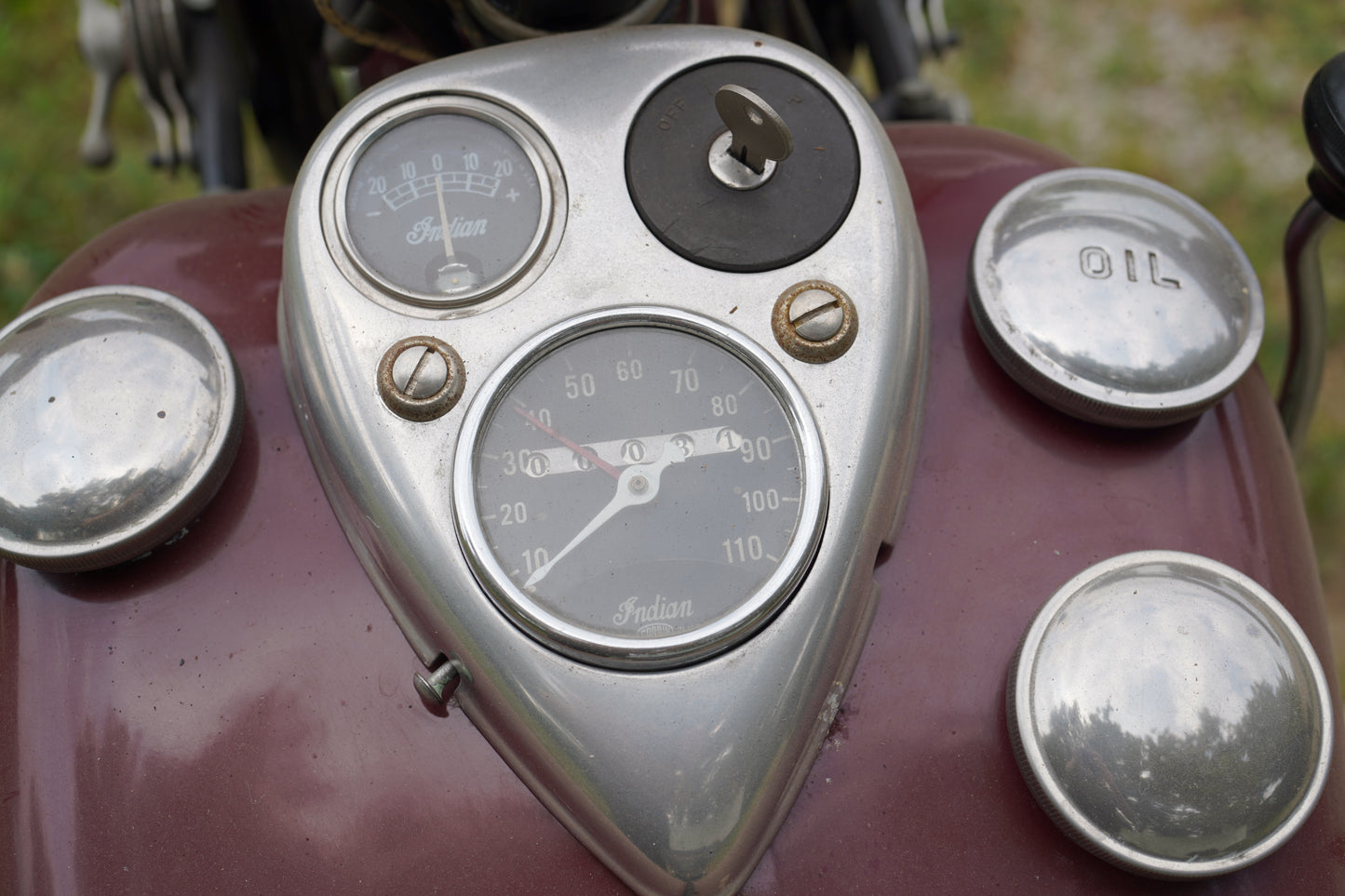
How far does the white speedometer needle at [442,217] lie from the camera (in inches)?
32.6

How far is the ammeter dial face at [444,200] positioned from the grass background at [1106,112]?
62.9 inches

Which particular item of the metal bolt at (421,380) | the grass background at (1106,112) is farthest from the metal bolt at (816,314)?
the grass background at (1106,112)

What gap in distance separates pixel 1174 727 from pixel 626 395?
1.42ft

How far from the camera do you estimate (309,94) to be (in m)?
1.38

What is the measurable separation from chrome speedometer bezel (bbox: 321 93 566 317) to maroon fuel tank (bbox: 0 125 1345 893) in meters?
0.14

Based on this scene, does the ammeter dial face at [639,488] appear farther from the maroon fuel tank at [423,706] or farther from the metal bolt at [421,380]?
the maroon fuel tank at [423,706]

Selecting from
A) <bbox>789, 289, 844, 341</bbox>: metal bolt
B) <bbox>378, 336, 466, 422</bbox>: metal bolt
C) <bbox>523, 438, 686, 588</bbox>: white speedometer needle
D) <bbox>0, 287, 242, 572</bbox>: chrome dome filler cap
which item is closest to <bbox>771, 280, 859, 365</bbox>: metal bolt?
<bbox>789, 289, 844, 341</bbox>: metal bolt

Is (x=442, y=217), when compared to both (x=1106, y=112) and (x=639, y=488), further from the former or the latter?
(x=1106, y=112)

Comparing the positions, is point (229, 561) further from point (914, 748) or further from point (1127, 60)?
point (1127, 60)

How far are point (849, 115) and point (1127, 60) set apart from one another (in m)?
1.97

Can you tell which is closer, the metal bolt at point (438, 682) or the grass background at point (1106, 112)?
the metal bolt at point (438, 682)

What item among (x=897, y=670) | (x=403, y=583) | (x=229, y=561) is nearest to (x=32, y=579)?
(x=229, y=561)

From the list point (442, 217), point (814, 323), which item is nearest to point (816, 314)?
point (814, 323)

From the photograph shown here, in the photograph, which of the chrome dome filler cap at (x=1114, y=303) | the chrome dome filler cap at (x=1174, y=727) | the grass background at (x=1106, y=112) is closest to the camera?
the chrome dome filler cap at (x=1174, y=727)
